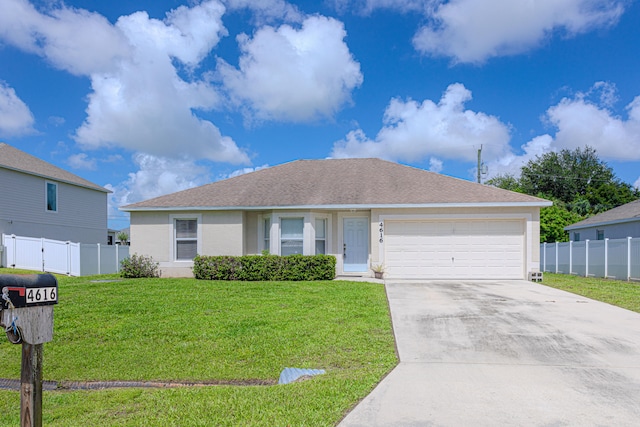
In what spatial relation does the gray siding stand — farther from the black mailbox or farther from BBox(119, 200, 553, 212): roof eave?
the black mailbox

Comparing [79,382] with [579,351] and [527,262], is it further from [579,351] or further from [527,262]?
[527,262]

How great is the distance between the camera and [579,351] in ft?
18.7

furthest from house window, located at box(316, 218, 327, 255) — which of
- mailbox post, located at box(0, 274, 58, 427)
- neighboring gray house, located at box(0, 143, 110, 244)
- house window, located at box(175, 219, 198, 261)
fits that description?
neighboring gray house, located at box(0, 143, 110, 244)

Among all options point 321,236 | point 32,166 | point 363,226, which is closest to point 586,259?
point 363,226

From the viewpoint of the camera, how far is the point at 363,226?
1570cm

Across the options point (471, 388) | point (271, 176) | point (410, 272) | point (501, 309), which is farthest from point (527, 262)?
point (471, 388)

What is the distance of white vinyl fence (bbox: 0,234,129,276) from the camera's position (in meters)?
17.5

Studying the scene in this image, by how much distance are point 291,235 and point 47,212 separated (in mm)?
15797

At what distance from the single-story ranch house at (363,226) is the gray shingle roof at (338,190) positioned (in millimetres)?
41

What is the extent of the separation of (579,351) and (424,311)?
10.2ft

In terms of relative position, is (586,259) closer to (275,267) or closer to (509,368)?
(275,267)

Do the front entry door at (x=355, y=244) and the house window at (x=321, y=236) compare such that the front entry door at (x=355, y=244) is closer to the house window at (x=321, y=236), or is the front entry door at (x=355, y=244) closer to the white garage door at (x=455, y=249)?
the house window at (x=321, y=236)

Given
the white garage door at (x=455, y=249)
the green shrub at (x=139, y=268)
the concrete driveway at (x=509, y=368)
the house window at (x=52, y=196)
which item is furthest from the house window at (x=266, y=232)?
the house window at (x=52, y=196)

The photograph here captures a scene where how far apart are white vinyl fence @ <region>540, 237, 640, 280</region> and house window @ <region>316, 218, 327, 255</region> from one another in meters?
10.8
